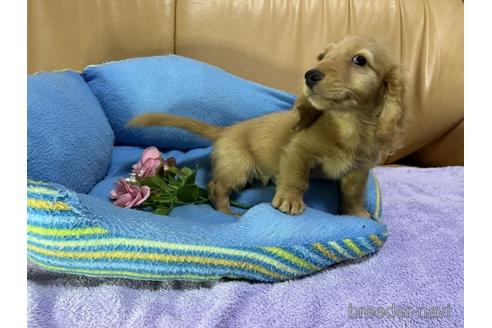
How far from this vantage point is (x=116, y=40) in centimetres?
177

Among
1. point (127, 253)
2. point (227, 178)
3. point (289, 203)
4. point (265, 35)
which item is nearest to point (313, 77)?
point (289, 203)

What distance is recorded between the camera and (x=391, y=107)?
1051 millimetres

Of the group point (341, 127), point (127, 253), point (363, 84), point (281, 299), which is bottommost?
point (281, 299)

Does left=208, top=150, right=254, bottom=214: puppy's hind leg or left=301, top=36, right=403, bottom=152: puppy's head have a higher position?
left=301, top=36, right=403, bottom=152: puppy's head

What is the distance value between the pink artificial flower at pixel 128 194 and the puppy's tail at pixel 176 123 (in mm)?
208

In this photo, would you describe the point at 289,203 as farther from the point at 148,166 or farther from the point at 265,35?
the point at 265,35

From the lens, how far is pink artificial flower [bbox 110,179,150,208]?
43.8 inches

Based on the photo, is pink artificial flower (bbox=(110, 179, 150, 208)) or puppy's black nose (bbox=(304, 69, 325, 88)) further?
pink artificial flower (bbox=(110, 179, 150, 208))

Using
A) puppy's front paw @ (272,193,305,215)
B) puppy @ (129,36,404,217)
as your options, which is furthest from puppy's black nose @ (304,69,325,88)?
puppy's front paw @ (272,193,305,215)

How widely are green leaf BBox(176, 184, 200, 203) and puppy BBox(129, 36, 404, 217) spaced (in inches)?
2.3

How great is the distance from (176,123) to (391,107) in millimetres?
654

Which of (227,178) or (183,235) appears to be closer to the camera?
(183,235)

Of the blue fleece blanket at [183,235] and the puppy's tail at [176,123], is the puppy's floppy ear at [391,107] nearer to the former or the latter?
the blue fleece blanket at [183,235]

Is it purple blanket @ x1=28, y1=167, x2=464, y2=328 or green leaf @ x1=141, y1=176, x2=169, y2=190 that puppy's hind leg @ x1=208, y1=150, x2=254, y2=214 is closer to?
green leaf @ x1=141, y1=176, x2=169, y2=190
